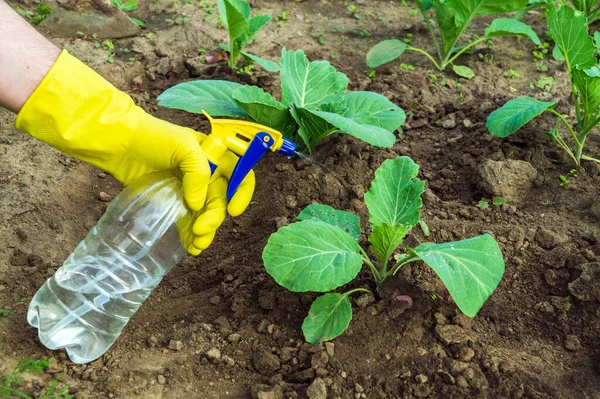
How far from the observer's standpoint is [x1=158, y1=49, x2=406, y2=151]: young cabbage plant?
2947mm

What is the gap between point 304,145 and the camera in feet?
10.7

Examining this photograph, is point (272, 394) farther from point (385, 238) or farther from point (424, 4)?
point (424, 4)

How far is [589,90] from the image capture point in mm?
2959

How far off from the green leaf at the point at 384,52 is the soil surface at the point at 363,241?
3.5 inches

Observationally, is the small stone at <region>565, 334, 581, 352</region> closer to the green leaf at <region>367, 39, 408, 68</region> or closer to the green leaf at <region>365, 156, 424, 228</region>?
the green leaf at <region>365, 156, 424, 228</region>

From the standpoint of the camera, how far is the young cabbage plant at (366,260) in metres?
2.19

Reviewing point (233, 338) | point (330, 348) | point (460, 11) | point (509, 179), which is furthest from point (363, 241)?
point (460, 11)

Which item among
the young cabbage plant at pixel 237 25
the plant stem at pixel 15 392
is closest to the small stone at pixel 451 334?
the plant stem at pixel 15 392

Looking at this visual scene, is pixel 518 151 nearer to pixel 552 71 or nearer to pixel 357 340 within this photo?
pixel 552 71

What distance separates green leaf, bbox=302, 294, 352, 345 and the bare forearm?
1263 mm

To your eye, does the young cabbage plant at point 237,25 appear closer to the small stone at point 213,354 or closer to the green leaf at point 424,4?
the green leaf at point 424,4

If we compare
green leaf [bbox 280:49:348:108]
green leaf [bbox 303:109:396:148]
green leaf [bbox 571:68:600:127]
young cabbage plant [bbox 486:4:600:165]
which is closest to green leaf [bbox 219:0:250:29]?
green leaf [bbox 280:49:348:108]

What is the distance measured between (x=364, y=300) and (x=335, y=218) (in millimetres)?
368

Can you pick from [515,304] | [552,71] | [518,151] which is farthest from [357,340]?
[552,71]
